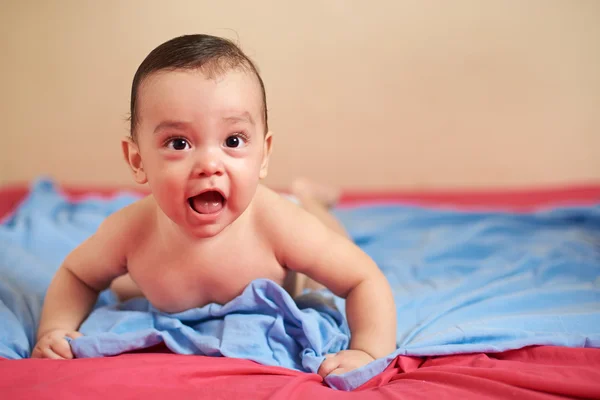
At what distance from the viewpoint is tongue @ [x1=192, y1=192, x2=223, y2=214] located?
895 millimetres

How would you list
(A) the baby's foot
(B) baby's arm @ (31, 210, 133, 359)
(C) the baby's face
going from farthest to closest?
(A) the baby's foot → (B) baby's arm @ (31, 210, 133, 359) → (C) the baby's face

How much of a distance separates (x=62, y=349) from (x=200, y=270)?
0.81ft

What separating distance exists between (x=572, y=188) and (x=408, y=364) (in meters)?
1.36

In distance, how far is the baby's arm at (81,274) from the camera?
1.07m

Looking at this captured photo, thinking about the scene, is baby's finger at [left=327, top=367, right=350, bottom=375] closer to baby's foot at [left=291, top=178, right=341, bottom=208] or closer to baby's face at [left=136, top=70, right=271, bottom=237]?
baby's face at [left=136, top=70, right=271, bottom=237]

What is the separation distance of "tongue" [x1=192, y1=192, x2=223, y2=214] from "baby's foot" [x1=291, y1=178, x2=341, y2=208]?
706 mm

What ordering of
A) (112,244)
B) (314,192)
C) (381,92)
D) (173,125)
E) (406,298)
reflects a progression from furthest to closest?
(381,92) < (314,192) < (406,298) < (112,244) < (173,125)

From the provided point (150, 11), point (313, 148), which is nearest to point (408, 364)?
point (150, 11)

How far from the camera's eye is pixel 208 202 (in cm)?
90

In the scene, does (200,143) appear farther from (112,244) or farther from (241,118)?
(112,244)

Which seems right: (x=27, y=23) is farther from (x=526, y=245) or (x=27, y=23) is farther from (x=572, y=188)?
(x=572, y=188)

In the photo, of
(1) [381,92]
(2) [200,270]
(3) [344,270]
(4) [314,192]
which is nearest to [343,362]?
(3) [344,270]

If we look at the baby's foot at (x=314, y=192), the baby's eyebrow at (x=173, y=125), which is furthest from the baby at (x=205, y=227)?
the baby's foot at (x=314, y=192)

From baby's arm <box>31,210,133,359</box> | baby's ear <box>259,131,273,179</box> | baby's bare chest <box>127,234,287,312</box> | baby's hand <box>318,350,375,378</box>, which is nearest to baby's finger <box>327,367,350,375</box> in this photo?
baby's hand <box>318,350,375,378</box>
